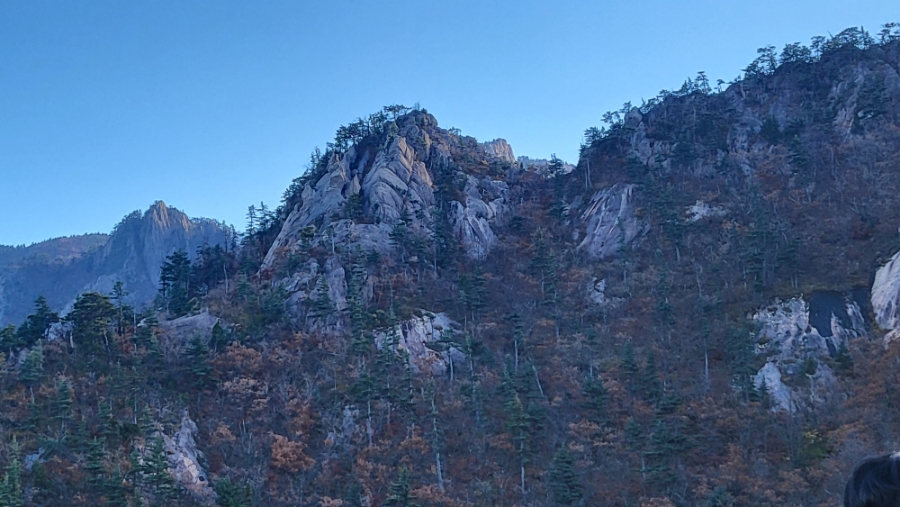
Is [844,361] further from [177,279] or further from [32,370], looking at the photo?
[177,279]

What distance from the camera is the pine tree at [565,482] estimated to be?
3219 cm

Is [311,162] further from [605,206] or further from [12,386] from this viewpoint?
[12,386]

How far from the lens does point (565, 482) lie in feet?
107

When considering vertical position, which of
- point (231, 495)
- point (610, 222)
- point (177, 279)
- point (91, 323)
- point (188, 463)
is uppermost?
point (610, 222)

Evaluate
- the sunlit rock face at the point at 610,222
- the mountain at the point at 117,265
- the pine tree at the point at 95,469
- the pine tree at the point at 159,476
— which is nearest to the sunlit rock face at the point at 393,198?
the sunlit rock face at the point at 610,222

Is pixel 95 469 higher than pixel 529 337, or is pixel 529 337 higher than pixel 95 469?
pixel 529 337

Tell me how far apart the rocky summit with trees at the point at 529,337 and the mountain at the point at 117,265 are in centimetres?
8810

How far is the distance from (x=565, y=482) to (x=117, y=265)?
144466mm

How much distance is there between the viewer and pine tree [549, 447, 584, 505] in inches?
1267

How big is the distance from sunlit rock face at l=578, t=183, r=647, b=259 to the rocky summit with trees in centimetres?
27

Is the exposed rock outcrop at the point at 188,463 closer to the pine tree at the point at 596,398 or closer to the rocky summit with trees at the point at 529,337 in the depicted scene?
the rocky summit with trees at the point at 529,337

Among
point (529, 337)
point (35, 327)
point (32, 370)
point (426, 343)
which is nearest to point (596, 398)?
point (529, 337)

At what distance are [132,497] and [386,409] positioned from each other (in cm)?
1548

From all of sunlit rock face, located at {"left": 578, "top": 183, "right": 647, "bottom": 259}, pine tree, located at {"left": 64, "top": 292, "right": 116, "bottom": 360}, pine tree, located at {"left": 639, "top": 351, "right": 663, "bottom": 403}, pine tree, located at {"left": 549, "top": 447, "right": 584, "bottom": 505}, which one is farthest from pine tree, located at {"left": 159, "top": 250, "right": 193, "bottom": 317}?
pine tree, located at {"left": 639, "top": 351, "right": 663, "bottom": 403}
